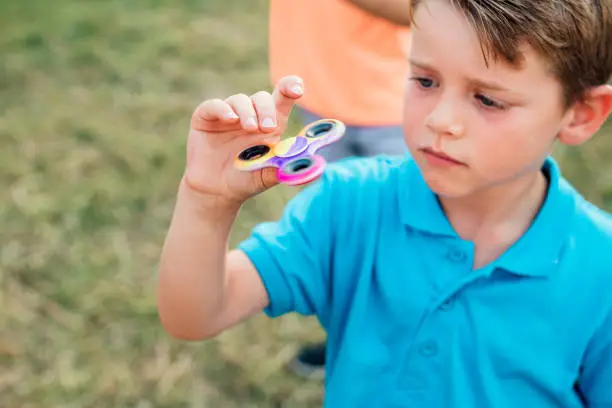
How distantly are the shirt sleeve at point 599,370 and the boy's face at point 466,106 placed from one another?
0.83 ft

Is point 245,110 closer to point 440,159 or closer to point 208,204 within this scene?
point 208,204

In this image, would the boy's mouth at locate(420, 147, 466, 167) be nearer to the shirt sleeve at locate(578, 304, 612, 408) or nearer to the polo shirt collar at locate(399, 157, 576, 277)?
the polo shirt collar at locate(399, 157, 576, 277)

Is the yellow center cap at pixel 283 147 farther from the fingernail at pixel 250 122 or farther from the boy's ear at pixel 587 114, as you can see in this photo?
the boy's ear at pixel 587 114

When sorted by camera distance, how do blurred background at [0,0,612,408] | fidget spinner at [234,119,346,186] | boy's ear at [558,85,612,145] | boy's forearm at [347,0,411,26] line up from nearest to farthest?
fidget spinner at [234,119,346,186]
boy's ear at [558,85,612,145]
boy's forearm at [347,0,411,26]
blurred background at [0,0,612,408]

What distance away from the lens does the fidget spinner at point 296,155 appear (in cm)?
87

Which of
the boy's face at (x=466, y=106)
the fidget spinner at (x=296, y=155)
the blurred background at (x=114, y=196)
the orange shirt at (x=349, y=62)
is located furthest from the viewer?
the blurred background at (x=114, y=196)

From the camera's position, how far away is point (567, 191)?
3.79 ft

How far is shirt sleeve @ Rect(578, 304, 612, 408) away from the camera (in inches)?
42.6

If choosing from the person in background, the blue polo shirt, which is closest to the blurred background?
the person in background

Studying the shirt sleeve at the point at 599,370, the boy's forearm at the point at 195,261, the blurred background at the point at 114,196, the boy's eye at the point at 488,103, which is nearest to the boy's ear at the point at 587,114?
the boy's eye at the point at 488,103

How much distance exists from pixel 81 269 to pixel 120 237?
0.21 meters

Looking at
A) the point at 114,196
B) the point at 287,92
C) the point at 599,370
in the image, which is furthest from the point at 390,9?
the point at 114,196

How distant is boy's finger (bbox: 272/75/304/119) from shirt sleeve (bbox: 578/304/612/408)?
510mm

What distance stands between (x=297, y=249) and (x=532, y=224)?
0.33 m
